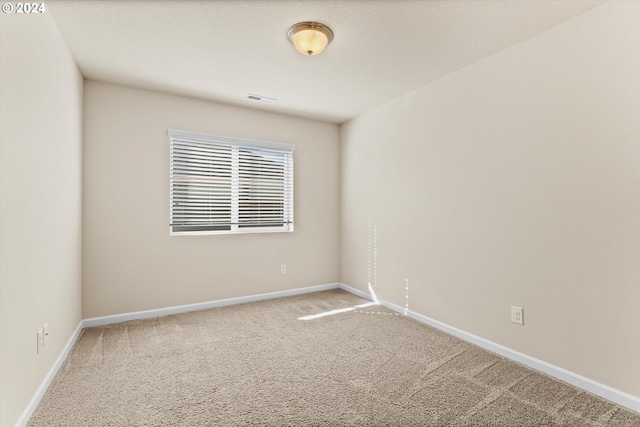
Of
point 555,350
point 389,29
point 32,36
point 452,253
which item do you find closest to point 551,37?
point 389,29

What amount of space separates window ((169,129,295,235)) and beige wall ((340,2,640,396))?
163cm

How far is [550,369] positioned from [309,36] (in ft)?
9.76

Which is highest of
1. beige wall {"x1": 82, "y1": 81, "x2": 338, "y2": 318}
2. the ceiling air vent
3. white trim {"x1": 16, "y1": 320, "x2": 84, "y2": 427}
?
the ceiling air vent

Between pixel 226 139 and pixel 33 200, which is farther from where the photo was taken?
pixel 226 139

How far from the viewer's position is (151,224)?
3447 mm

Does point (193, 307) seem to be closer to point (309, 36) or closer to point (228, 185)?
point (228, 185)

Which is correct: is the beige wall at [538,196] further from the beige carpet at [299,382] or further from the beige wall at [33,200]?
the beige wall at [33,200]

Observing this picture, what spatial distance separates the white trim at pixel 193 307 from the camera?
126 inches

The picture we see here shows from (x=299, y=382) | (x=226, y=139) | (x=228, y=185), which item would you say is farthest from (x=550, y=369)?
(x=226, y=139)

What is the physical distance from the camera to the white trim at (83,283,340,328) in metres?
3.21

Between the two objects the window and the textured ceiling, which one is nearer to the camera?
the textured ceiling

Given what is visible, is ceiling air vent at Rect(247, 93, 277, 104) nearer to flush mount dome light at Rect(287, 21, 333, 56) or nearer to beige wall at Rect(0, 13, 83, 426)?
flush mount dome light at Rect(287, 21, 333, 56)

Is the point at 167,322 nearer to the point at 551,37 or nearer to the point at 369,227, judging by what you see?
the point at 369,227

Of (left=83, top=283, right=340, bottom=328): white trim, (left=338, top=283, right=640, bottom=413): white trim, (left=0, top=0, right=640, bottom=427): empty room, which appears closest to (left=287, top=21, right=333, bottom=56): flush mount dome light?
(left=0, top=0, right=640, bottom=427): empty room
